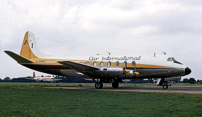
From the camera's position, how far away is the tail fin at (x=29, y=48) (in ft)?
131

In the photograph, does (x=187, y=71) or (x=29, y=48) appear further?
(x=29, y=48)

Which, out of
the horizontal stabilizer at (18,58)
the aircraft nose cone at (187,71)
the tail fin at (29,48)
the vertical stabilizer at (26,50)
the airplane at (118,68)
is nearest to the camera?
the aircraft nose cone at (187,71)

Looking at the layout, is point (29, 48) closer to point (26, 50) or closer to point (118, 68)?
point (26, 50)

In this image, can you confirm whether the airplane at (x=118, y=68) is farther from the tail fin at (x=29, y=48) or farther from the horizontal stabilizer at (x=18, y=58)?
the tail fin at (x=29, y=48)

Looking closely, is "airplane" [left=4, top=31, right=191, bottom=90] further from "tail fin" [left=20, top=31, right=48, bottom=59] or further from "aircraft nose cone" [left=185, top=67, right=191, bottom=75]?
"tail fin" [left=20, top=31, right=48, bottom=59]

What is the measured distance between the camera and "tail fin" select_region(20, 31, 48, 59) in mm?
39866

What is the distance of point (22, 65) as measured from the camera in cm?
3872

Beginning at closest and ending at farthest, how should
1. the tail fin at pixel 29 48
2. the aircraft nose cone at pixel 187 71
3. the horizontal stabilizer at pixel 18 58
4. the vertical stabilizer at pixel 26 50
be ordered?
the aircraft nose cone at pixel 187 71, the horizontal stabilizer at pixel 18 58, the tail fin at pixel 29 48, the vertical stabilizer at pixel 26 50

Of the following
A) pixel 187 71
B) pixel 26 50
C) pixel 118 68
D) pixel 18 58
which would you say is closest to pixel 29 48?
pixel 26 50

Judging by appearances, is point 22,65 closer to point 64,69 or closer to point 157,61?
point 64,69

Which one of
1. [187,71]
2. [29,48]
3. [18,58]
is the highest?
[29,48]

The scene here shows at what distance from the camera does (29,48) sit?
134 ft

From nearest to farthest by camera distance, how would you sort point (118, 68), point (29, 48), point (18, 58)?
point (118, 68), point (18, 58), point (29, 48)

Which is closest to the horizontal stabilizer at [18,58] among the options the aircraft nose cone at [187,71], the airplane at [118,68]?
the airplane at [118,68]
